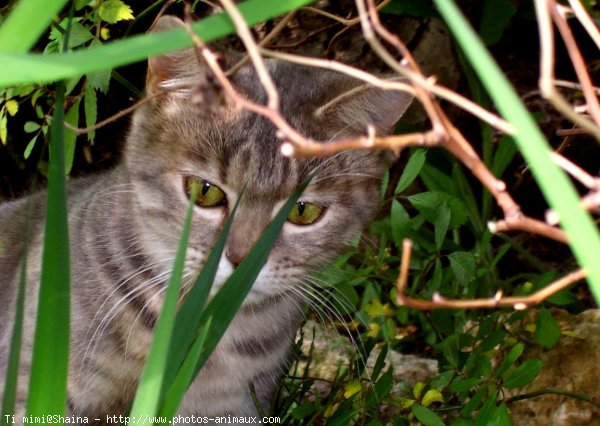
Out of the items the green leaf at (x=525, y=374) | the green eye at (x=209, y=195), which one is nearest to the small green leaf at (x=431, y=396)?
the green leaf at (x=525, y=374)

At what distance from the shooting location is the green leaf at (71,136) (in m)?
1.79

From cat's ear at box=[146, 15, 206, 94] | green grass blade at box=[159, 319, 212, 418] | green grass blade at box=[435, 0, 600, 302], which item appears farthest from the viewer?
cat's ear at box=[146, 15, 206, 94]

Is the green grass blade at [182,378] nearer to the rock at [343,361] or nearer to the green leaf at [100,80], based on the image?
the green leaf at [100,80]

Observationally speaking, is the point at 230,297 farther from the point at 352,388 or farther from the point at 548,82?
the point at 352,388

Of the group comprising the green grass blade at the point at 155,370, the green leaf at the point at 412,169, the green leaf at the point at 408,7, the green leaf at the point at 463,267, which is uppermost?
the green leaf at the point at 408,7

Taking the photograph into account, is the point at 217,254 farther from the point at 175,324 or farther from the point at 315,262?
the point at 315,262

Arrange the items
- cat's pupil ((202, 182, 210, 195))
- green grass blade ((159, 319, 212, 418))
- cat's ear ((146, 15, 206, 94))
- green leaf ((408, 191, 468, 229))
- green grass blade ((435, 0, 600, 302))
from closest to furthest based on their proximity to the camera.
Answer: green grass blade ((435, 0, 600, 302)) → green grass blade ((159, 319, 212, 418)) → cat's ear ((146, 15, 206, 94)) → cat's pupil ((202, 182, 210, 195)) → green leaf ((408, 191, 468, 229))

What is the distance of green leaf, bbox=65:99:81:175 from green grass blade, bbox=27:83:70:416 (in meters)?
0.81

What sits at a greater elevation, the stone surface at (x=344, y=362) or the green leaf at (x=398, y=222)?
the green leaf at (x=398, y=222)

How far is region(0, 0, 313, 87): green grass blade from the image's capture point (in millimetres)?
742

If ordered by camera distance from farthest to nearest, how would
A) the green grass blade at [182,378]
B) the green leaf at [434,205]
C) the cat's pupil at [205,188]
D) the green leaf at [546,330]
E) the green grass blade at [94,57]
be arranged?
the green leaf at [434,205], the green leaf at [546,330], the cat's pupil at [205,188], the green grass blade at [182,378], the green grass blade at [94,57]

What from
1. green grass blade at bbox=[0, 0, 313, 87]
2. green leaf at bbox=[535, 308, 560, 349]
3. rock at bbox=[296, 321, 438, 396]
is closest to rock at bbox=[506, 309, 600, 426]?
green leaf at bbox=[535, 308, 560, 349]

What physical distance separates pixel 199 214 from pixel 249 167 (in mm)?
134

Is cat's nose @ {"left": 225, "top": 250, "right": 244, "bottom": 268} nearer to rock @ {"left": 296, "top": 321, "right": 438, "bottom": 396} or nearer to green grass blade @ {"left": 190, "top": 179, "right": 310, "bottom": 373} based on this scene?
green grass blade @ {"left": 190, "top": 179, "right": 310, "bottom": 373}
